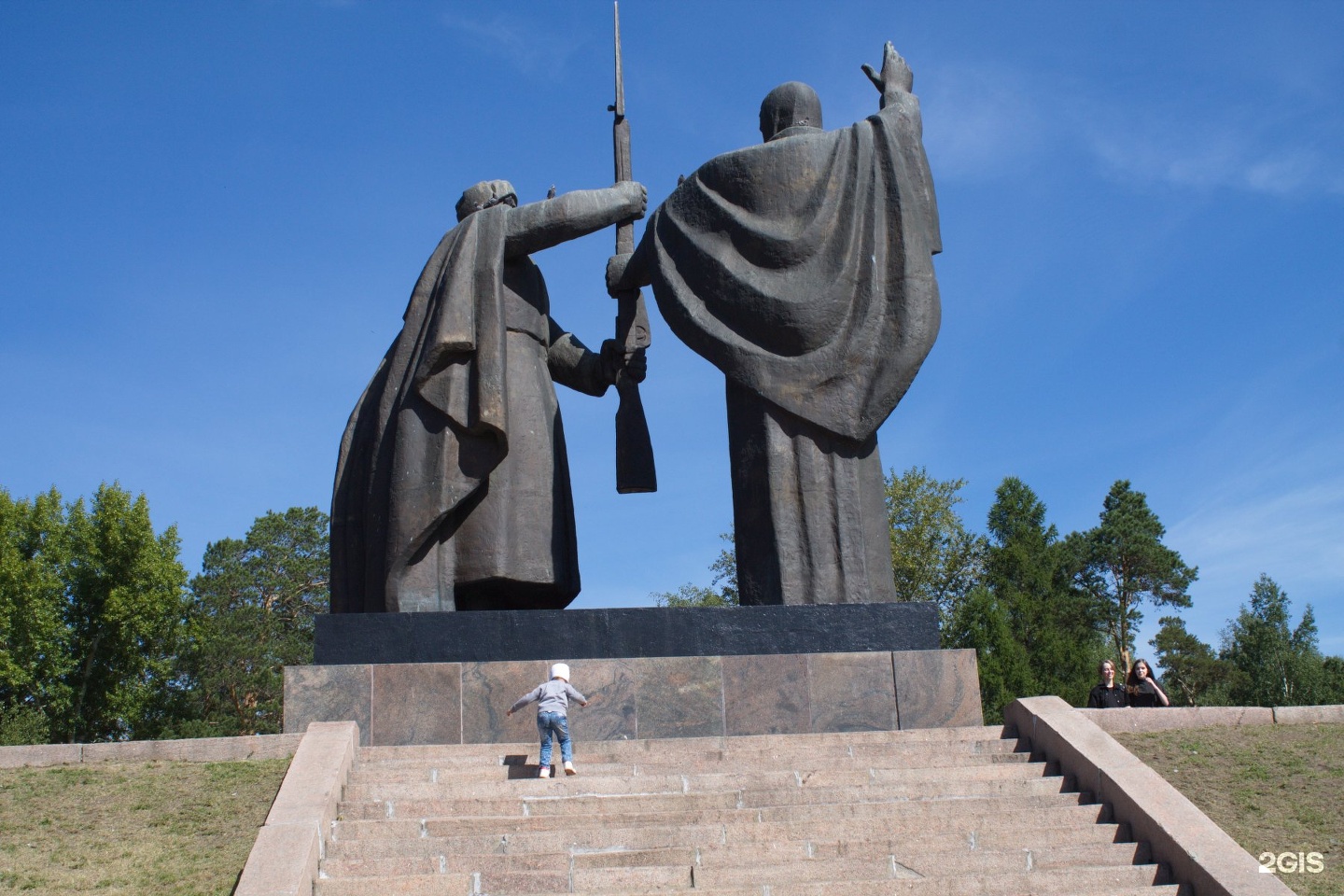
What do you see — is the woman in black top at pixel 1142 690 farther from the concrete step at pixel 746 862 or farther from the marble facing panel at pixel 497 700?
the marble facing panel at pixel 497 700

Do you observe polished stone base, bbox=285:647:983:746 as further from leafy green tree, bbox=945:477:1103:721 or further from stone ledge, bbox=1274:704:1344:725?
leafy green tree, bbox=945:477:1103:721

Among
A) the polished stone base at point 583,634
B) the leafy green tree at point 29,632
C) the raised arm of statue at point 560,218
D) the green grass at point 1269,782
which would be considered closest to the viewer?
the green grass at point 1269,782

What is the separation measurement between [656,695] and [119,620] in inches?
889

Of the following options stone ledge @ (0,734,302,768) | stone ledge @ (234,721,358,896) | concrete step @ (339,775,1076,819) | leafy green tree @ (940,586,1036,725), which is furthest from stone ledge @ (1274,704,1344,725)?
leafy green tree @ (940,586,1036,725)

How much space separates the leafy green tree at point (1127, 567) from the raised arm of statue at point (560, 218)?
95.6ft

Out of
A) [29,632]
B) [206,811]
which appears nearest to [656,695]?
[206,811]

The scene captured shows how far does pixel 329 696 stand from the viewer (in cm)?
862

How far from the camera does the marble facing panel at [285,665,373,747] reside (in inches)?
338

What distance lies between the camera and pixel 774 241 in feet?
32.1

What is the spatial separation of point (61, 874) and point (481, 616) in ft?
9.87

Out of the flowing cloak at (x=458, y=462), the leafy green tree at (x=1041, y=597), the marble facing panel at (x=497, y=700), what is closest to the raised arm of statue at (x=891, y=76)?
the flowing cloak at (x=458, y=462)

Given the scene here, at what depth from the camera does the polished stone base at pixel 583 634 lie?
8.84 m

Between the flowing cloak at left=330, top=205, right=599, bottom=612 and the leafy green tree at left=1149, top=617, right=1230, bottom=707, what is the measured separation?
29.0 meters

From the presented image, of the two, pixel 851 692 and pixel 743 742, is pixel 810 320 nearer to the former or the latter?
pixel 851 692
